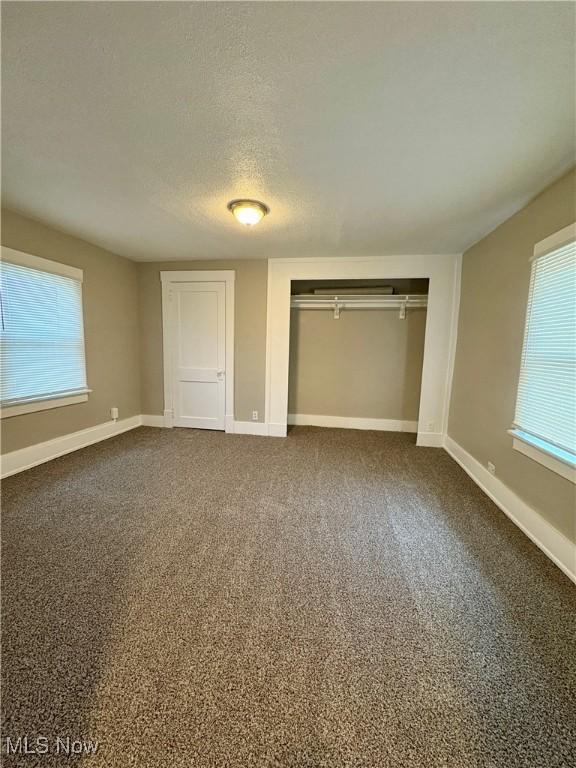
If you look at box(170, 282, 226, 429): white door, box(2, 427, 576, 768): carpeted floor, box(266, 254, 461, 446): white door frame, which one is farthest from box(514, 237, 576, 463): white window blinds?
box(170, 282, 226, 429): white door

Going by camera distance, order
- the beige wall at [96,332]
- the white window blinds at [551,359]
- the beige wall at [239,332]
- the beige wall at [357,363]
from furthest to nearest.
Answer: the beige wall at [357,363] → the beige wall at [239,332] → the beige wall at [96,332] → the white window blinds at [551,359]

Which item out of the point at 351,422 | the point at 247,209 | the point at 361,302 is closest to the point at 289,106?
the point at 247,209

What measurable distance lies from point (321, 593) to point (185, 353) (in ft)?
11.9

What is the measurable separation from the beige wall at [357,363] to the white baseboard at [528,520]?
1.61m

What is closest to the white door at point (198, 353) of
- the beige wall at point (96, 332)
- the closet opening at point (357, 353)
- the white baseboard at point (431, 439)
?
the beige wall at point (96, 332)

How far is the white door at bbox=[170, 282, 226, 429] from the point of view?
4109 millimetres

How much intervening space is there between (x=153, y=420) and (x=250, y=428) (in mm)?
1582

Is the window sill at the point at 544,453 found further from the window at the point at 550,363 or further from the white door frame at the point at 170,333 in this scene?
the white door frame at the point at 170,333

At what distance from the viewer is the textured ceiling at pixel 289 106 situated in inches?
40.6

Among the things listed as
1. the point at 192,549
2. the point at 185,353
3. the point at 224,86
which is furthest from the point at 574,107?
the point at 185,353

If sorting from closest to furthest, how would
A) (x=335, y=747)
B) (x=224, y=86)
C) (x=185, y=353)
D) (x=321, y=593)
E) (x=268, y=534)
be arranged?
(x=335, y=747) < (x=224, y=86) < (x=321, y=593) < (x=268, y=534) < (x=185, y=353)

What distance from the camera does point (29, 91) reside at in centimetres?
134

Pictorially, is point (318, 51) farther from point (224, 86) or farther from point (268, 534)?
point (268, 534)

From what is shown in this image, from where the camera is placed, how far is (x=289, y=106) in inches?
54.4
